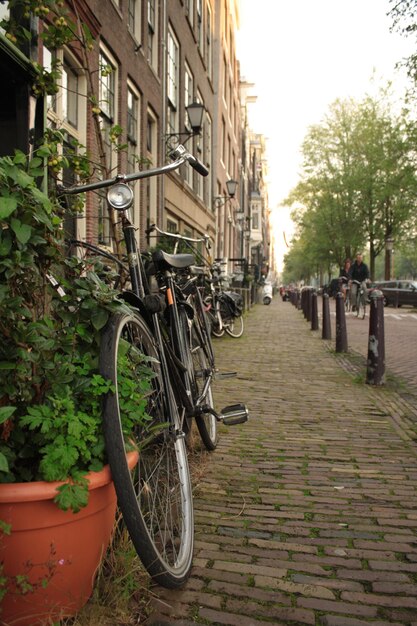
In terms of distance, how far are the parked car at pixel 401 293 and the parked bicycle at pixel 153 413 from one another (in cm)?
2558

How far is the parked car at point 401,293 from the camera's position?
2669cm

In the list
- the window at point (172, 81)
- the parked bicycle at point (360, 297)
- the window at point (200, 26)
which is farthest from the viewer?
the window at point (200, 26)

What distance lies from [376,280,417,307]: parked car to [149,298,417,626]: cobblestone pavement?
75.2 ft

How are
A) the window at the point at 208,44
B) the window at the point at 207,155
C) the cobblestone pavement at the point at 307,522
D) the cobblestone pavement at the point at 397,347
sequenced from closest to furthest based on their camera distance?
the cobblestone pavement at the point at 307,522 < the cobblestone pavement at the point at 397,347 < the window at the point at 208,44 < the window at the point at 207,155

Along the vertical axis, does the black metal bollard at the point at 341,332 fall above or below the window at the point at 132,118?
below

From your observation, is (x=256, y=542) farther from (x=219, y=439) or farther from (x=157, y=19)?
(x=157, y=19)

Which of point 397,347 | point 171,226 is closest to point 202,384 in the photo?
point 397,347

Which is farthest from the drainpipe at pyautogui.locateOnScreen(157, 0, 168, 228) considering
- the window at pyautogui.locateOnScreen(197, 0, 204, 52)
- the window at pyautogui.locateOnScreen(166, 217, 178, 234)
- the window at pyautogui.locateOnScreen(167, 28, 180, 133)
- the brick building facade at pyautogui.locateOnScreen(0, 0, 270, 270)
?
the window at pyautogui.locateOnScreen(197, 0, 204, 52)

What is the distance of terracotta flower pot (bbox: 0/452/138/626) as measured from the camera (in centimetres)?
157

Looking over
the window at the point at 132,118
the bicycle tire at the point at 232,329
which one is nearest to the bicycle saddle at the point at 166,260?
the bicycle tire at the point at 232,329

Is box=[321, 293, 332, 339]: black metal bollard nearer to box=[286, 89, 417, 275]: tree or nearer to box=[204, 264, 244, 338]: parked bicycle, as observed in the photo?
box=[204, 264, 244, 338]: parked bicycle

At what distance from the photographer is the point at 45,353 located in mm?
1840

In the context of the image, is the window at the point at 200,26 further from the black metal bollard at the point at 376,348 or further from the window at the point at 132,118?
the black metal bollard at the point at 376,348

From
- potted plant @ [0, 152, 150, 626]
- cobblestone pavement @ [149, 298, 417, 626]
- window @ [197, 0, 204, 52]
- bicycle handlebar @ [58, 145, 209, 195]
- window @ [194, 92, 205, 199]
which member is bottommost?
cobblestone pavement @ [149, 298, 417, 626]
